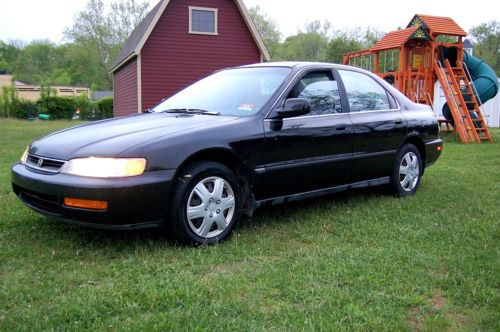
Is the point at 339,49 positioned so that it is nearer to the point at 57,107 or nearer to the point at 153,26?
the point at 57,107

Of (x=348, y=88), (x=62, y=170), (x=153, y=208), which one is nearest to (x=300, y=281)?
(x=153, y=208)

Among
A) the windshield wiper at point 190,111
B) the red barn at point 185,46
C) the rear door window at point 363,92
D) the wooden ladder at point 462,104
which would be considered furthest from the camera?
the red barn at point 185,46

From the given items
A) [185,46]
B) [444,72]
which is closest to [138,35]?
[185,46]

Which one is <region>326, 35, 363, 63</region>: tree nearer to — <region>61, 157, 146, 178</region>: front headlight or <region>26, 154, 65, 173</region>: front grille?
<region>26, 154, 65, 173</region>: front grille

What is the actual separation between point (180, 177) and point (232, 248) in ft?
2.23

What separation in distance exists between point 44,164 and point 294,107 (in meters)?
2.06

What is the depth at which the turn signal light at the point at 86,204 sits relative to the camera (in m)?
3.42

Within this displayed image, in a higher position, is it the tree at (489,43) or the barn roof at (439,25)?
the tree at (489,43)

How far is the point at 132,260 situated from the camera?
3531mm

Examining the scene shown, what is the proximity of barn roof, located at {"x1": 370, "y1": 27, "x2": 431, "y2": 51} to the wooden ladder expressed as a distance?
1.01 metres

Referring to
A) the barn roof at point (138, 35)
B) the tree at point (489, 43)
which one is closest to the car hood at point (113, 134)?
the barn roof at point (138, 35)

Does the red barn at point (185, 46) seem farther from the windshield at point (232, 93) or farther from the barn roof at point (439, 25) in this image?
the windshield at point (232, 93)

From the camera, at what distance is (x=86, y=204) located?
3.45m

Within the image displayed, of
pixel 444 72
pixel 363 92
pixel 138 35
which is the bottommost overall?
pixel 363 92
